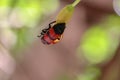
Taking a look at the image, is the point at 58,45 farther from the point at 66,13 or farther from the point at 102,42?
the point at 66,13

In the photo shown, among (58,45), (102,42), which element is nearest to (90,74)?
(102,42)

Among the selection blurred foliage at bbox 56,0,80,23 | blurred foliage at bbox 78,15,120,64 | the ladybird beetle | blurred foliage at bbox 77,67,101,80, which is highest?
blurred foliage at bbox 56,0,80,23

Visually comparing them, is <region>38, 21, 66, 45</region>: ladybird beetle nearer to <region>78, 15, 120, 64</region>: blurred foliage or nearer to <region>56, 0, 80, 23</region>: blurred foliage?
<region>56, 0, 80, 23</region>: blurred foliage

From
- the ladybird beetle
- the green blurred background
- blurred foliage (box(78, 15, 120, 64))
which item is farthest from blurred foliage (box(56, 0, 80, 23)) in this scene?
blurred foliage (box(78, 15, 120, 64))

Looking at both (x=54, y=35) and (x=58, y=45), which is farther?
(x=58, y=45)

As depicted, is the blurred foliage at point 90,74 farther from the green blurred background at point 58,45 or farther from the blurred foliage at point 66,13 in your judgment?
the blurred foliage at point 66,13

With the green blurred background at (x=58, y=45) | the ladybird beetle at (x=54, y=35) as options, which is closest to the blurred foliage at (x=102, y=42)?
the green blurred background at (x=58, y=45)

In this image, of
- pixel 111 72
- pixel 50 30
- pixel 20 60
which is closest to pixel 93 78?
pixel 111 72

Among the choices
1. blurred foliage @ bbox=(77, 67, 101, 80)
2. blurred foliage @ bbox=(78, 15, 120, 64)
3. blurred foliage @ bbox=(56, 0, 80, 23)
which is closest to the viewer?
blurred foliage @ bbox=(56, 0, 80, 23)

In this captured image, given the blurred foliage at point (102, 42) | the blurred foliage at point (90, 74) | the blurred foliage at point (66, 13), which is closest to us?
the blurred foliage at point (66, 13)
